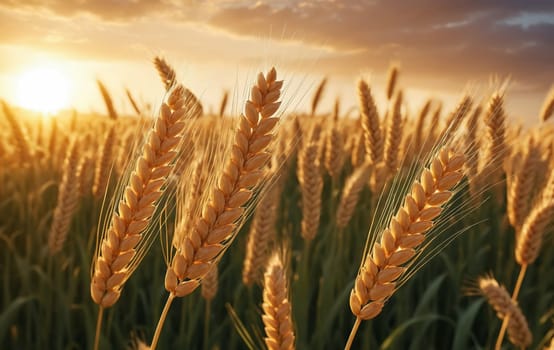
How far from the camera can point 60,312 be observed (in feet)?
9.12

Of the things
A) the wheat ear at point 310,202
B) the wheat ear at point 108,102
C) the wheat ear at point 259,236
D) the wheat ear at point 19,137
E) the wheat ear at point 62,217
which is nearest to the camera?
the wheat ear at point 259,236

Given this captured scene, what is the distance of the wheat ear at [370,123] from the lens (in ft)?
9.57

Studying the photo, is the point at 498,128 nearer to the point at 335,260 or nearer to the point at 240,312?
the point at 335,260

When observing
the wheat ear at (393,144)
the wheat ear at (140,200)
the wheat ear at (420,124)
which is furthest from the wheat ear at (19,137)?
the wheat ear at (140,200)

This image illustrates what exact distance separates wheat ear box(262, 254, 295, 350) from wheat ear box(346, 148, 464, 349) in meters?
0.17

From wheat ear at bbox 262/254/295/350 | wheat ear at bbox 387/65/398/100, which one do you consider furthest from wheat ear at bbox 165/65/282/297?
wheat ear at bbox 387/65/398/100

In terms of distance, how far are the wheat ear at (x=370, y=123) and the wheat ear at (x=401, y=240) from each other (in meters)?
1.76

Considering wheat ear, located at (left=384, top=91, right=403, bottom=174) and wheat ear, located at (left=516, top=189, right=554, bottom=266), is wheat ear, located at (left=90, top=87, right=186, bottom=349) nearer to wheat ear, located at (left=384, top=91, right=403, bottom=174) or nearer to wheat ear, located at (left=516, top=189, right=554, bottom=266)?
wheat ear, located at (left=516, top=189, right=554, bottom=266)

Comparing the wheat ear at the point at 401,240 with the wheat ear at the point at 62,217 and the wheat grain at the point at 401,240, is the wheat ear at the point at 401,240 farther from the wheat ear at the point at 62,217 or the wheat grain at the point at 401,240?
the wheat ear at the point at 62,217

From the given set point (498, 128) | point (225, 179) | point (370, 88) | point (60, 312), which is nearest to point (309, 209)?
point (370, 88)

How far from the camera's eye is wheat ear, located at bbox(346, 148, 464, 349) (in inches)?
44.3

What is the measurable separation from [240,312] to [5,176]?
342cm

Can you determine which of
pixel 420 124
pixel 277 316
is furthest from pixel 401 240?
Result: pixel 420 124

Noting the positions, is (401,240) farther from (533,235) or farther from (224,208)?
(533,235)
